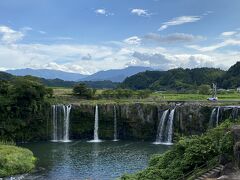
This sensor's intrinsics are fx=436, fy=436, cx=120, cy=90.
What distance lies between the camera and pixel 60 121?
67625 mm

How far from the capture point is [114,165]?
149 ft

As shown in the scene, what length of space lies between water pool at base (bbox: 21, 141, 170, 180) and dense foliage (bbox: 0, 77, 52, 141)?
12.2ft

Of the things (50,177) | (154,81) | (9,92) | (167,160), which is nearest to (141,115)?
(9,92)

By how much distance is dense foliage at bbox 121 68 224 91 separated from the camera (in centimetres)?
13662

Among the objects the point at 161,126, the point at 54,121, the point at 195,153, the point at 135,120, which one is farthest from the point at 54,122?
the point at 195,153

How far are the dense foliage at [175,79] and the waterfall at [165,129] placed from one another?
65038 mm

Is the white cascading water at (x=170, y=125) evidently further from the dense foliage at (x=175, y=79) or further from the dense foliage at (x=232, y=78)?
the dense foliage at (x=175, y=79)

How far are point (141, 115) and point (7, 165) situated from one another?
2693 centimetres

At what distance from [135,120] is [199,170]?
39.7 meters

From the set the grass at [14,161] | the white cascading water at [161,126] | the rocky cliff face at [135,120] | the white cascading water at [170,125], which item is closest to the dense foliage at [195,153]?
the grass at [14,161]

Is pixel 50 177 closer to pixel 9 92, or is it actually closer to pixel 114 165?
pixel 114 165

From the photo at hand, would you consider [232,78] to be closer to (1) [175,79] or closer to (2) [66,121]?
(1) [175,79]

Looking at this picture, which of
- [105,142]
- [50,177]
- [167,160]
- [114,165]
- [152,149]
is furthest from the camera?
[105,142]

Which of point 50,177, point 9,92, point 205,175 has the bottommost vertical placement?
point 50,177
